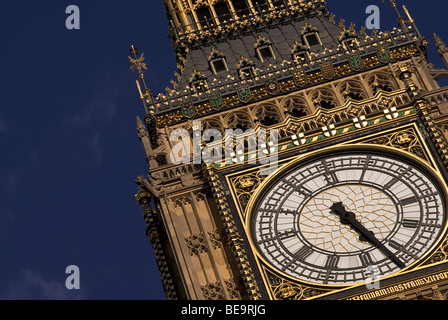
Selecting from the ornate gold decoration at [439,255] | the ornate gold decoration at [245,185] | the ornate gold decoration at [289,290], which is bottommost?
the ornate gold decoration at [439,255]

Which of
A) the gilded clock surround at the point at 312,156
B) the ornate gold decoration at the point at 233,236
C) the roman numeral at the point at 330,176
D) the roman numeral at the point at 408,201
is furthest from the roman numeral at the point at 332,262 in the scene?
the roman numeral at the point at 330,176

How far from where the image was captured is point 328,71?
44.1 m

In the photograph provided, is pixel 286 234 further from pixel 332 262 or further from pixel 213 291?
pixel 213 291

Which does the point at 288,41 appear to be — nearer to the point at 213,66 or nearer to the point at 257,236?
the point at 213,66

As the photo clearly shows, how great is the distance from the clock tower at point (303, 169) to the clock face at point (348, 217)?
33 millimetres

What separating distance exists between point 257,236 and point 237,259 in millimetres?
890

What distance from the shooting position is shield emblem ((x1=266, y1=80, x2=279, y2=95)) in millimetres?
43928

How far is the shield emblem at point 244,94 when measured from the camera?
43844 millimetres

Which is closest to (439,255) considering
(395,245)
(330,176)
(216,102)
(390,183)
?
(395,245)

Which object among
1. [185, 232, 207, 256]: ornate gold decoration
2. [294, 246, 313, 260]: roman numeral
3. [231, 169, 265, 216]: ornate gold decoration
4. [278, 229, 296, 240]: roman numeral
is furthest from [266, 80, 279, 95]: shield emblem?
[294, 246, 313, 260]: roman numeral

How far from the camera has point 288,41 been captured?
46625 millimetres

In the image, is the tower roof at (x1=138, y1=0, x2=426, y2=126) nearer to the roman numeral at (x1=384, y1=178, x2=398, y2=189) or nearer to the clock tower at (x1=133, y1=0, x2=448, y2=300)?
the clock tower at (x1=133, y1=0, x2=448, y2=300)

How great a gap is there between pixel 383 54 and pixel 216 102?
436cm

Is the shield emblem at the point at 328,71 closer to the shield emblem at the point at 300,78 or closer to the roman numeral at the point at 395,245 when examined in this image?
the shield emblem at the point at 300,78
